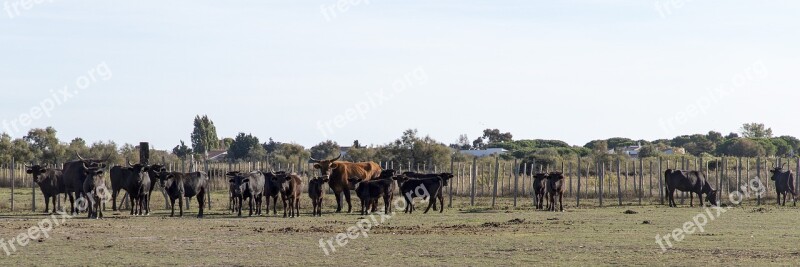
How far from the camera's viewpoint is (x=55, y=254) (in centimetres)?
2042

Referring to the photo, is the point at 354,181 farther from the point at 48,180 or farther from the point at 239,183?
the point at 48,180

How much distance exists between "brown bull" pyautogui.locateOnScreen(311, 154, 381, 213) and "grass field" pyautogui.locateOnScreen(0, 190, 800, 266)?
104 inches

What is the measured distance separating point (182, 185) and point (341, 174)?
569cm

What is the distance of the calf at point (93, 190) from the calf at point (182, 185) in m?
1.84

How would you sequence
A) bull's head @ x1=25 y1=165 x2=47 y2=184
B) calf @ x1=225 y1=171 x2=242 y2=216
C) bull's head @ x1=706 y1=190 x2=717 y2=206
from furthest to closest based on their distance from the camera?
bull's head @ x1=706 y1=190 x2=717 y2=206 < bull's head @ x1=25 y1=165 x2=47 y2=184 < calf @ x1=225 y1=171 x2=242 y2=216

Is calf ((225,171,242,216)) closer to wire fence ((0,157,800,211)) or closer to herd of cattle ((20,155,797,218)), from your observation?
herd of cattle ((20,155,797,218))

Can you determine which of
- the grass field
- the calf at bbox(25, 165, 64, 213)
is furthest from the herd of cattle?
the grass field

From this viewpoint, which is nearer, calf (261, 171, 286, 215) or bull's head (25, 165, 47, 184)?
calf (261, 171, 286, 215)

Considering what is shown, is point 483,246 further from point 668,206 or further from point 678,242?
point 668,206

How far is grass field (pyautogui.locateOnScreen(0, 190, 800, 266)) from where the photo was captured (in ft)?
63.4

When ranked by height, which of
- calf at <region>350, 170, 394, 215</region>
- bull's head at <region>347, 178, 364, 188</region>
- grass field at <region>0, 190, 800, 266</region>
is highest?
bull's head at <region>347, 178, 364, 188</region>

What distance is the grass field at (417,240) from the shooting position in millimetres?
19312

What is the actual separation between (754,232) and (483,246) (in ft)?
24.7

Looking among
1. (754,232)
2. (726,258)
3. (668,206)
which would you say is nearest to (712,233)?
(754,232)
